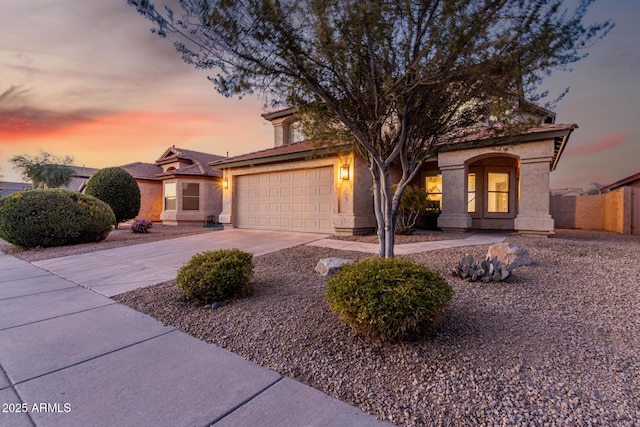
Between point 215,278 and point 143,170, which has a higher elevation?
point 143,170

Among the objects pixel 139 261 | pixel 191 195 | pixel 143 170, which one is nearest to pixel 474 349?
pixel 139 261

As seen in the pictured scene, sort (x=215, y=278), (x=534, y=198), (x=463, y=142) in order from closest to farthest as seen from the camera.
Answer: (x=215, y=278)
(x=463, y=142)
(x=534, y=198)

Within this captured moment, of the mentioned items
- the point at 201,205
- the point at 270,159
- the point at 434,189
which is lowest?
the point at 201,205

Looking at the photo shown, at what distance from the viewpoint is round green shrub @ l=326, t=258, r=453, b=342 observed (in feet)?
7.99

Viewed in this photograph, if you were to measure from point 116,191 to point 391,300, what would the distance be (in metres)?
15.7

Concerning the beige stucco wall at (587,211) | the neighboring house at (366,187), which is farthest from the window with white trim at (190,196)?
the beige stucco wall at (587,211)

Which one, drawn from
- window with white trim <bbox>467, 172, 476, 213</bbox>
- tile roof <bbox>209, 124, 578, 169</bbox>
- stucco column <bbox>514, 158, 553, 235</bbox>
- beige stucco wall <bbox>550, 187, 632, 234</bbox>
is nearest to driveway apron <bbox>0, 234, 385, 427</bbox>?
tile roof <bbox>209, 124, 578, 169</bbox>

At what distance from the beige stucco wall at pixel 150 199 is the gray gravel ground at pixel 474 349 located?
17447 mm

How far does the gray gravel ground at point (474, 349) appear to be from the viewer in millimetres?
1822

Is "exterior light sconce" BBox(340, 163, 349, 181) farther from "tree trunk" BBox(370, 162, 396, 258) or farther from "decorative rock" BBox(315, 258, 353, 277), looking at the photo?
"decorative rock" BBox(315, 258, 353, 277)

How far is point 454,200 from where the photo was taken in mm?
10219

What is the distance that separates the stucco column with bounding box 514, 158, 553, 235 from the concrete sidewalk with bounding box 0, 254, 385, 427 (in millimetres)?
9561

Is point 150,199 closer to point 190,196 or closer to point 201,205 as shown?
point 190,196

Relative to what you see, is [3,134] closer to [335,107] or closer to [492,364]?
[335,107]
